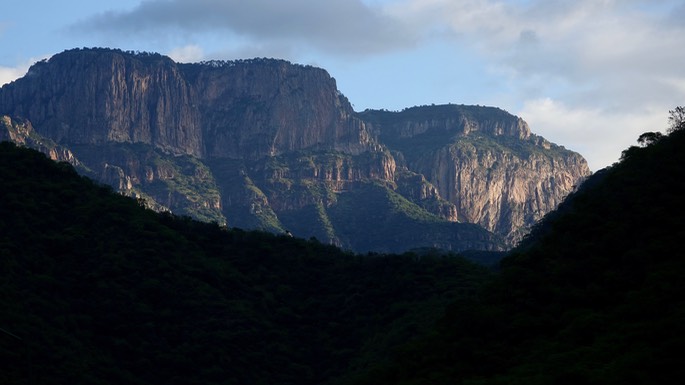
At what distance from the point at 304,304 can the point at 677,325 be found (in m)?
54.7

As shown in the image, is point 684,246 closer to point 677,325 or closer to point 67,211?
point 677,325

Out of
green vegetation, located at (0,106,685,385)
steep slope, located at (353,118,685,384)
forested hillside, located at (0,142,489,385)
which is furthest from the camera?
forested hillside, located at (0,142,489,385)

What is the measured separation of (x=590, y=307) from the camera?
89.9m

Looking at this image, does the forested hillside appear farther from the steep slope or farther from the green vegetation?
the steep slope

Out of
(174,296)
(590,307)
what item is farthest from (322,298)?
(590,307)

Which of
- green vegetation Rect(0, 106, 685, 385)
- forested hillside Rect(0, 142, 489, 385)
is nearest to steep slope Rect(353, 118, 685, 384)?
green vegetation Rect(0, 106, 685, 385)

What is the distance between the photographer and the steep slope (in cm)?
7744

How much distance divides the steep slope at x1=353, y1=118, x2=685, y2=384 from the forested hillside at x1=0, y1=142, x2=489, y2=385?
35.6 feet

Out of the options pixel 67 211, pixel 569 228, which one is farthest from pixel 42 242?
pixel 569 228

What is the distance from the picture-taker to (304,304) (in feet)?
415

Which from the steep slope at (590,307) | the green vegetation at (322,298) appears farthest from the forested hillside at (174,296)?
the steep slope at (590,307)

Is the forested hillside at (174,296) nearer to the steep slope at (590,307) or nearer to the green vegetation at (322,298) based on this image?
the green vegetation at (322,298)

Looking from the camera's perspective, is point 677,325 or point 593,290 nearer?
point 677,325

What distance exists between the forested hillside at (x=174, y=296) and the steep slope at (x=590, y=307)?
1084 cm
